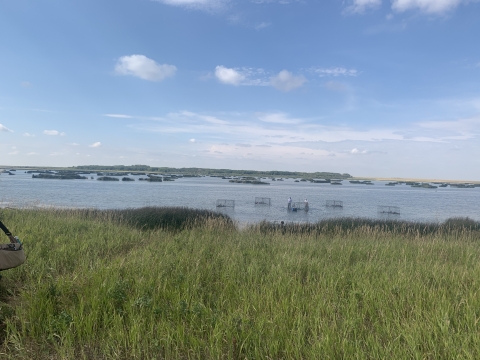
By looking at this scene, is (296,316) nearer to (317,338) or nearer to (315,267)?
(317,338)

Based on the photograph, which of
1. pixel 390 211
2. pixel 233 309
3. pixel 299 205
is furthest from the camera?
pixel 299 205

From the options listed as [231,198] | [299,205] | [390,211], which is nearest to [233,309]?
[390,211]

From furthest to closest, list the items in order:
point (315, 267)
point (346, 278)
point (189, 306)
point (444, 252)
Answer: point (444, 252), point (315, 267), point (346, 278), point (189, 306)

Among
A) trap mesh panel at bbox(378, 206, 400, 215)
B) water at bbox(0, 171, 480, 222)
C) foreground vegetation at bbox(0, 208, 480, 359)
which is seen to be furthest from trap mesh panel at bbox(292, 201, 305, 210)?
foreground vegetation at bbox(0, 208, 480, 359)

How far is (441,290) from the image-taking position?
4594 millimetres

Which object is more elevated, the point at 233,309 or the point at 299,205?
the point at 233,309

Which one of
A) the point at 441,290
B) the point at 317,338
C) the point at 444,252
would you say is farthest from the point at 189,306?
the point at 444,252

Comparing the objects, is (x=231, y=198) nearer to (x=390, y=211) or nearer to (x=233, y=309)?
(x=390, y=211)

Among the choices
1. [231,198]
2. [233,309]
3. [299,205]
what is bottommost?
[231,198]

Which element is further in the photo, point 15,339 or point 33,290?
point 33,290

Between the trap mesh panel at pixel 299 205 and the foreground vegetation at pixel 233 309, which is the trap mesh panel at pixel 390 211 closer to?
the trap mesh panel at pixel 299 205

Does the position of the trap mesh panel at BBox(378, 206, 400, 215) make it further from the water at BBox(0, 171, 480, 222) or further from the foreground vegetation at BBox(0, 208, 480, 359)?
the foreground vegetation at BBox(0, 208, 480, 359)

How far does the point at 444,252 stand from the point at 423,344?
19.1 ft

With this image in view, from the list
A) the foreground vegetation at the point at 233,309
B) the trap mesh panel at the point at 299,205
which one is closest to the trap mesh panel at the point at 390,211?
the trap mesh panel at the point at 299,205
